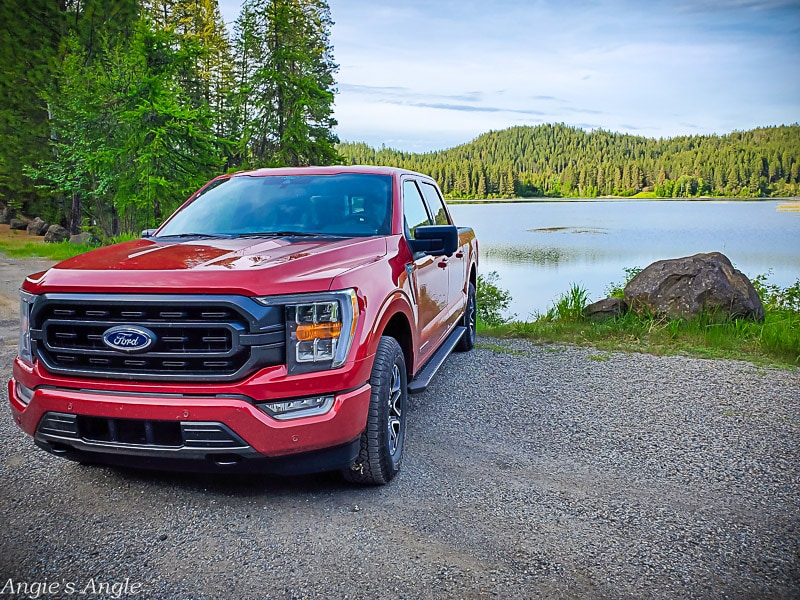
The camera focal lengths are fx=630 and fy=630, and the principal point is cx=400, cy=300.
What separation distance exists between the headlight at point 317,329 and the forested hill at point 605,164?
181ft

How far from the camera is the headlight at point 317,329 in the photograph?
3.00m

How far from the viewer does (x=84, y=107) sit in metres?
19.7

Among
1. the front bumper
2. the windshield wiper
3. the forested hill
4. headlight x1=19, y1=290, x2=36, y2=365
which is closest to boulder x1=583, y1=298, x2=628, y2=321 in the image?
the windshield wiper

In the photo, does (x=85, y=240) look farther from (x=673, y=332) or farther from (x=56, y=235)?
(x=673, y=332)

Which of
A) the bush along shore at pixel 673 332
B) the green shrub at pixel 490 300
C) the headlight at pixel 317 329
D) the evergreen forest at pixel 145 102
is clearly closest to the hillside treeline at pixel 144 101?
the evergreen forest at pixel 145 102

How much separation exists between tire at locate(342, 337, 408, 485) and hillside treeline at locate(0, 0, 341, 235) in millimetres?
15541

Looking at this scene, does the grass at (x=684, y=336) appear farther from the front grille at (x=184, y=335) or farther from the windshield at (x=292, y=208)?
the front grille at (x=184, y=335)

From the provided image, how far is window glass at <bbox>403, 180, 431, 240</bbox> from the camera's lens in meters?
4.72

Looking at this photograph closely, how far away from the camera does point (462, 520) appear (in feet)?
10.6

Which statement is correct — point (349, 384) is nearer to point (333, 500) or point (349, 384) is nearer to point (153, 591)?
point (333, 500)

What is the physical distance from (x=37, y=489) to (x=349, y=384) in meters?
1.97

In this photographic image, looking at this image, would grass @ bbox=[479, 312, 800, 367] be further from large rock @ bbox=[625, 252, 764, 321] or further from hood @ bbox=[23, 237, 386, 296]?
hood @ bbox=[23, 237, 386, 296]

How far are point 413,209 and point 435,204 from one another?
3.64 feet

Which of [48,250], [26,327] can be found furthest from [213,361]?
[48,250]
